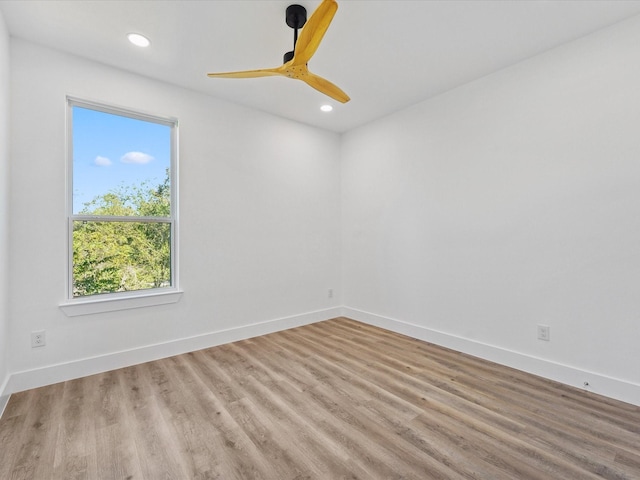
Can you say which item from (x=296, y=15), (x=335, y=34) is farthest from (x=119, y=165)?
(x=335, y=34)

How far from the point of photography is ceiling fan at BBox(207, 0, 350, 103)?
1645mm

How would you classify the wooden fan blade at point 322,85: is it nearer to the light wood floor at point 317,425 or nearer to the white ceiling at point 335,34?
the white ceiling at point 335,34

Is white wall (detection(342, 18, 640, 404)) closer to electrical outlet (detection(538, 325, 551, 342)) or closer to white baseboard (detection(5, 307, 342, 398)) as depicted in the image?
electrical outlet (detection(538, 325, 551, 342))

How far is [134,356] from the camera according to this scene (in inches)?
115

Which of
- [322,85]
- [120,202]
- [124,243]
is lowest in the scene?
[124,243]

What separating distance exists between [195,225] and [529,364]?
3350 mm

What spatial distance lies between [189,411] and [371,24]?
297cm

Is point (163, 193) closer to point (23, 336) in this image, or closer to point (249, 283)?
point (249, 283)

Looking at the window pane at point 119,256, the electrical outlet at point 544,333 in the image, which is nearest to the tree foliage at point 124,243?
the window pane at point 119,256

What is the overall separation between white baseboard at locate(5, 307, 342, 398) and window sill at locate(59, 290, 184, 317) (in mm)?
393

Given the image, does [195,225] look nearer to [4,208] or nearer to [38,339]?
[4,208]

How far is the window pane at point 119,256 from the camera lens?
9.05ft

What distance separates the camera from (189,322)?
3271 millimetres

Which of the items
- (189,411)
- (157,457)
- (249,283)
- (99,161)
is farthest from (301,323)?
(99,161)
